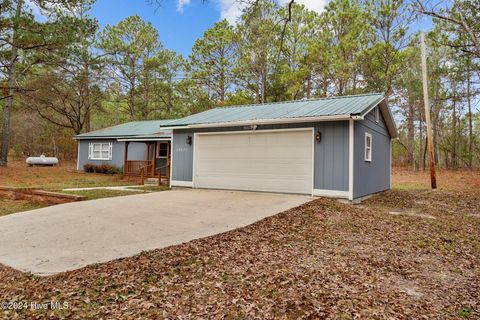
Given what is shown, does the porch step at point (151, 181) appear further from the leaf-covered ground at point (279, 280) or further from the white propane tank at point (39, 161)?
the white propane tank at point (39, 161)

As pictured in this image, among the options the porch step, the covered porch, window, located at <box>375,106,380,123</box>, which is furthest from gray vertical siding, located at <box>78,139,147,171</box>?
window, located at <box>375,106,380,123</box>

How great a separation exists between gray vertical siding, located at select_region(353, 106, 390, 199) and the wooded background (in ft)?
11.8

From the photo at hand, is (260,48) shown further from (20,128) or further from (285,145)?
(20,128)

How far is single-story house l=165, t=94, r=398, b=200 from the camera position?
8.62 m

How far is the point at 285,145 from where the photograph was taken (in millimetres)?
9648

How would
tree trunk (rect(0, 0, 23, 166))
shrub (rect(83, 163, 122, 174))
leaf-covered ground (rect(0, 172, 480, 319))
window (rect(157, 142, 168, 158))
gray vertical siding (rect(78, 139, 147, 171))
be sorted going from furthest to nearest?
shrub (rect(83, 163, 122, 174)), gray vertical siding (rect(78, 139, 147, 171)), window (rect(157, 142, 168, 158)), tree trunk (rect(0, 0, 23, 166)), leaf-covered ground (rect(0, 172, 480, 319))

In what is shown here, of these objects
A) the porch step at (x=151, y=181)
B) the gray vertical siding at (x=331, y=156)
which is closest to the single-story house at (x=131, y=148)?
the porch step at (x=151, y=181)

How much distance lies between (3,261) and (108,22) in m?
24.8

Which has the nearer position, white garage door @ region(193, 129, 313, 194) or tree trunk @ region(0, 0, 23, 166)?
white garage door @ region(193, 129, 313, 194)

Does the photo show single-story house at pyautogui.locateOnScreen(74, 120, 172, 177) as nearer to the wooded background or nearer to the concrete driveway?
the wooded background

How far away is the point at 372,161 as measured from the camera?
10578 millimetres

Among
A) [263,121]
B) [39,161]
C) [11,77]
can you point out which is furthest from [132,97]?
[263,121]

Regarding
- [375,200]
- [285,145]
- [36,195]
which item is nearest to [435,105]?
[375,200]

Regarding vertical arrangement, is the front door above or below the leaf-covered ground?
above
